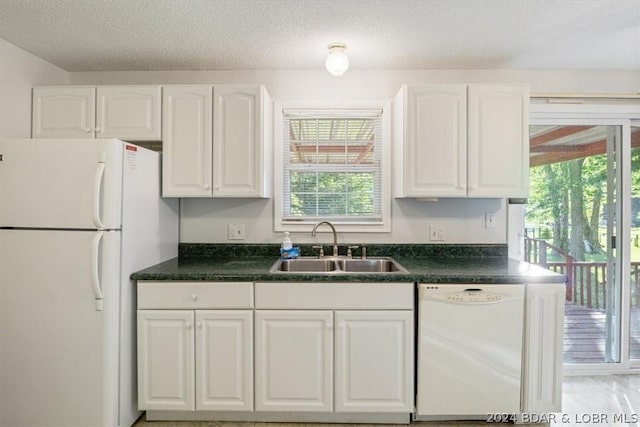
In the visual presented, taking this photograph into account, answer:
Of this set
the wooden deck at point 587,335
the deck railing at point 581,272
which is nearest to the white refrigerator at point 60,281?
the deck railing at point 581,272

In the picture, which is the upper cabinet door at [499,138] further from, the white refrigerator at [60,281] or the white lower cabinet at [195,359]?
the white refrigerator at [60,281]

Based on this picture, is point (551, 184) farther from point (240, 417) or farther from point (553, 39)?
point (240, 417)

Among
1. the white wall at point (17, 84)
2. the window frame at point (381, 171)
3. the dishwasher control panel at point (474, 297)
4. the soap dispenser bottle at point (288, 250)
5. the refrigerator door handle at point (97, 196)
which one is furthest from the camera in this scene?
the window frame at point (381, 171)

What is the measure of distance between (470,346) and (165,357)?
1719mm

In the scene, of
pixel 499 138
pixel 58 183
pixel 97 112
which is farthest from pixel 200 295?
pixel 499 138

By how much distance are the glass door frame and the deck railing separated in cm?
10

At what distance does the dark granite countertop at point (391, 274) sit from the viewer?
77.7 inches

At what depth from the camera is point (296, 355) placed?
1.99 meters

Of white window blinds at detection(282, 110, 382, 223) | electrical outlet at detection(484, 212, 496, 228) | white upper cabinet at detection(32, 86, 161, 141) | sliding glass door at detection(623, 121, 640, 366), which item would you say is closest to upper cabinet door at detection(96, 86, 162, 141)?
white upper cabinet at detection(32, 86, 161, 141)

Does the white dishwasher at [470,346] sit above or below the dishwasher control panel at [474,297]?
below

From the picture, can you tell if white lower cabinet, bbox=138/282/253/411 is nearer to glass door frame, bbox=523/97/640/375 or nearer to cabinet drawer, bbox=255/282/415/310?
cabinet drawer, bbox=255/282/415/310

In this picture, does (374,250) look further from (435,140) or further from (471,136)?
(471,136)

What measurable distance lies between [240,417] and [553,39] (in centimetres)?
301

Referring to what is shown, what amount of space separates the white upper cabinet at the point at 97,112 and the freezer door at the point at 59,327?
2.71 ft
